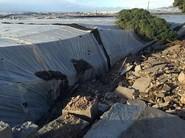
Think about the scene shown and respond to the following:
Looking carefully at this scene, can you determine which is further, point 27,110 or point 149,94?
point 149,94

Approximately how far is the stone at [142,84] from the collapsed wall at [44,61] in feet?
4.95

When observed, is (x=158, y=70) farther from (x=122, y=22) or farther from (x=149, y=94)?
(x=122, y=22)

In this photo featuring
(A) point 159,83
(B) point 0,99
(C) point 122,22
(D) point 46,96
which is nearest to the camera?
(B) point 0,99

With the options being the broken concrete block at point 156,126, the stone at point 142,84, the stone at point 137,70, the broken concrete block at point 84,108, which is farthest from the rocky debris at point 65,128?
the stone at point 137,70

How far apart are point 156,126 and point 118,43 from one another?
7821 millimetres

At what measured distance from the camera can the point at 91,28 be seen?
48.2 feet

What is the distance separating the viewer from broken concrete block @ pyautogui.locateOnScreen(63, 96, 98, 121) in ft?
24.2

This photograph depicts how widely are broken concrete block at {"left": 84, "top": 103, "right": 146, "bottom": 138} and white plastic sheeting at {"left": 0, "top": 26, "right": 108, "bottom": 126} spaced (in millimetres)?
2538

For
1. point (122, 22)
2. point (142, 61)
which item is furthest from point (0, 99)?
point (122, 22)

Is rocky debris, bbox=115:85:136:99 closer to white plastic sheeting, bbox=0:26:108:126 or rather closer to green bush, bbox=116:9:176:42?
white plastic sheeting, bbox=0:26:108:126

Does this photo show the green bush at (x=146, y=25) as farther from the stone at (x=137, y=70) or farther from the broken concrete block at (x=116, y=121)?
the broken concrete block at (x=116, y=121)

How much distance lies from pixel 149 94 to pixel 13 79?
3058 mm

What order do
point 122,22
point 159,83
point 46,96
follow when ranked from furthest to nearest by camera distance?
point 122,22 < point 159,83 < point 46,96

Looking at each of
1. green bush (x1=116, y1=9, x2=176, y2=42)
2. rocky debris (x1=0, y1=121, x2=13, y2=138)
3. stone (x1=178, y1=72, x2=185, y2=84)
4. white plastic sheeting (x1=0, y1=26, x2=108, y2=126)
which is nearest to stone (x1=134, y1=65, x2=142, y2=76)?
white plastic sheeting (x1=0, y1=26, x2=108, y2=126)
